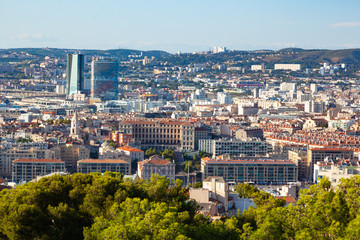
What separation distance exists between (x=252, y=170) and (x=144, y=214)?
2349cm

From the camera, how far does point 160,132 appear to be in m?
52.1

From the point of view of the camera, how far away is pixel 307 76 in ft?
444

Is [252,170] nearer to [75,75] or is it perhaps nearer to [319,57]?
[75,75]

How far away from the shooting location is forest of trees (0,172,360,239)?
15773 mm

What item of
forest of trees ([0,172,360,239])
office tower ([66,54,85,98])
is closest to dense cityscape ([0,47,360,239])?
forest of trees ([0,172,360,239])

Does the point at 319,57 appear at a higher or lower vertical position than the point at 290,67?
higher

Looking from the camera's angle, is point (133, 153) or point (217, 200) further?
point (133, 153)

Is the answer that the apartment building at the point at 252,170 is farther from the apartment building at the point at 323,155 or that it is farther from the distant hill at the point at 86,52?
the distant hill at the point at 86,52

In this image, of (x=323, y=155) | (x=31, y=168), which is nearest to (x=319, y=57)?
(x=323, y=155)

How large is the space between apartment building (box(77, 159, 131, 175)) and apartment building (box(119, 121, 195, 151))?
1053 cm

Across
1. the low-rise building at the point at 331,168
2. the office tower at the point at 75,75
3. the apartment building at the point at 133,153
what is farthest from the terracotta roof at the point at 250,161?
the office tower at the point at 75,75

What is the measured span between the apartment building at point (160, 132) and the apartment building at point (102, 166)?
34.5ft

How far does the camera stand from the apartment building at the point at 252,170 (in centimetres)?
3934

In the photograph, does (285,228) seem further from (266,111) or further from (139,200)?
(266,111)
